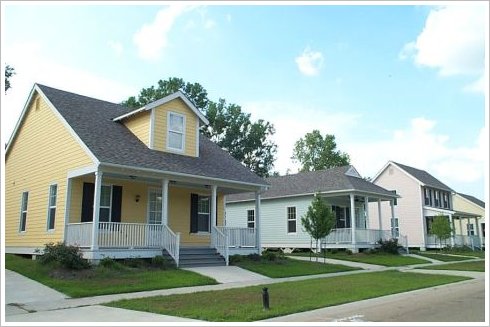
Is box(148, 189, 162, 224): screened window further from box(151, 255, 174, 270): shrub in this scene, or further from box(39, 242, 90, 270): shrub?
box(39, 242, 90, 270): shrub

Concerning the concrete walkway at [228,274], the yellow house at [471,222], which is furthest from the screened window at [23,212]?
the yellow house at [471,222]

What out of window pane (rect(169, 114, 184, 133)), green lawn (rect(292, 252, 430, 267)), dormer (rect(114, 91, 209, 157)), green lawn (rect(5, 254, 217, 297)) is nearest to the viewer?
green lawn (rect(5, 254, 217, 297))

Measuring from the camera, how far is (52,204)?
1931 centimetres

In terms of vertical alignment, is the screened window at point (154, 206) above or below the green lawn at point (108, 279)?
above

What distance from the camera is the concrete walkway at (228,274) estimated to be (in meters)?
15.9

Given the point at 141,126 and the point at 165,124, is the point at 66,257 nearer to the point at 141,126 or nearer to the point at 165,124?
the point at 141,126

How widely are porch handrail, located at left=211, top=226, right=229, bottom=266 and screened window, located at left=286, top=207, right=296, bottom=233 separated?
12326mm

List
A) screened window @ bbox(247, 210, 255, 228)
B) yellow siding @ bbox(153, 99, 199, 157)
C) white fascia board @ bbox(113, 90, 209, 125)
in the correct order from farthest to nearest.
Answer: screened window @ bbox(247, 210, 255, 228) < yellow siding @ bbox(153, 99, 199, 157) < white fascia board @ bbox(113, 90, 209, 125)

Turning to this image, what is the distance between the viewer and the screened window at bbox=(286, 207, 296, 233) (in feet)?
105

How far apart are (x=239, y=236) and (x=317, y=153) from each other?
48170 millimetres

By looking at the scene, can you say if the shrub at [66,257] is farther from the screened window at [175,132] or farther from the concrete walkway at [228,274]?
the screened window at [175,132]

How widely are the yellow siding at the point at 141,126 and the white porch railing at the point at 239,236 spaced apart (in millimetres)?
4833

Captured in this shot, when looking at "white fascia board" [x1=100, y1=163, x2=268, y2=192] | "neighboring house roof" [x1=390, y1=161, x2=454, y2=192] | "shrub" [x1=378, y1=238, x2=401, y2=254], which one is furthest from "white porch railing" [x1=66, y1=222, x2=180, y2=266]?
"neighboring house roof" [x1=390, y1=161, x2=454, y2=192]

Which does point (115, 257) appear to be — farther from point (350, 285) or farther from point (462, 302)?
point (462, 302)
